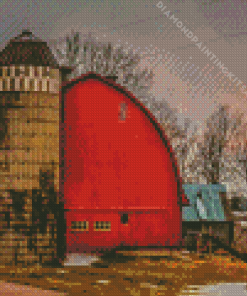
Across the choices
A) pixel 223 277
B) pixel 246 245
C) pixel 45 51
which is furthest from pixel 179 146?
pixel 223 277

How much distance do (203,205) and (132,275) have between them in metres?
12.1

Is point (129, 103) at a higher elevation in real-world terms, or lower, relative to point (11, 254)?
higher

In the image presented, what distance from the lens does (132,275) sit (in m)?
15.6

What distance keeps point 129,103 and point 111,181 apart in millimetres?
3320

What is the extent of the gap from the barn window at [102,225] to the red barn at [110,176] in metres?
0.03

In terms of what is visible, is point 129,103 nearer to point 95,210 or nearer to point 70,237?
point 95,210

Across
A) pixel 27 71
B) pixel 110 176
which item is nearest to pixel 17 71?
pixel 27 71

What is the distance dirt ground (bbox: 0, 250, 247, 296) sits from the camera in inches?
521

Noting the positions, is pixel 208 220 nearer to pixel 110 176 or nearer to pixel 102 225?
pixel 102 225

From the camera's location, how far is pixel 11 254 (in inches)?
695

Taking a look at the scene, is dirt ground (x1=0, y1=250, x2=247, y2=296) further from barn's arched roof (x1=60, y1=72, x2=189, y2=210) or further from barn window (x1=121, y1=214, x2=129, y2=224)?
barn's arched roof (x1=60, y1=72, x2=189, y2=210)

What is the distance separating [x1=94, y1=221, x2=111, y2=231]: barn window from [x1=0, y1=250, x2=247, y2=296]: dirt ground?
1.52 meters

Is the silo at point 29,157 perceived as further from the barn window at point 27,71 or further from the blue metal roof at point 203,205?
the blue metal roof at point 203,205

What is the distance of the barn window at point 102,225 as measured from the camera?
71.8ft
